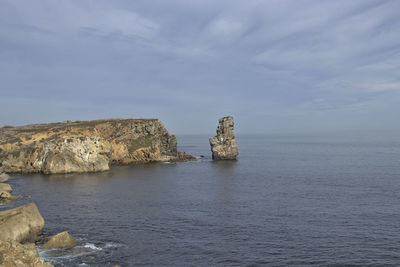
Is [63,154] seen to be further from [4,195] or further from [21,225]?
[21,225]

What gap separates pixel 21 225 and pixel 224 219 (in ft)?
84.7

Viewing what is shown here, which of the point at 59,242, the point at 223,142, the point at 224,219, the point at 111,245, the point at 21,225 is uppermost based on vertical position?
the point at 223,142

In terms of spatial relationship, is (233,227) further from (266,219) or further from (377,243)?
(377,243)

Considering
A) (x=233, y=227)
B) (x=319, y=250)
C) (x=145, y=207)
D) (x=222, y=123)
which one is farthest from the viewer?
(x=222, y=123)

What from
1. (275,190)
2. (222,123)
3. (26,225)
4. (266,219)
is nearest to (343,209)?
(266,219)

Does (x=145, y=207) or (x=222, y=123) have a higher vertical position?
(x=222, y=123)

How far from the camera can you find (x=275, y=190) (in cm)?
6806

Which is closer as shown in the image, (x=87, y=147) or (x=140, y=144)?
(x=87, y=147)

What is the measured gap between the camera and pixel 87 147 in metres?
100

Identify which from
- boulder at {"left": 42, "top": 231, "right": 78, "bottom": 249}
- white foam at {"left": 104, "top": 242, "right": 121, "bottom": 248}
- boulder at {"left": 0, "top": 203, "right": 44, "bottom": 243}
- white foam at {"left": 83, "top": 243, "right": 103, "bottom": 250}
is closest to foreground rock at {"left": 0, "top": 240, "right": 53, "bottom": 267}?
boulder at {"left": 0, "top": 203, "right": 44, "bottom": 243}

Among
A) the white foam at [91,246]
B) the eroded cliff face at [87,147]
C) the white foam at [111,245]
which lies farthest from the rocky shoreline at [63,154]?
the white foam at [111,245]

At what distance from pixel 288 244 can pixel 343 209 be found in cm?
1909

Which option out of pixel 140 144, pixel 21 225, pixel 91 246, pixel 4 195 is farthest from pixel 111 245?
pixel 140 144

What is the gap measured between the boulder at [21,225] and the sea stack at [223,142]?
9788 centimetres
